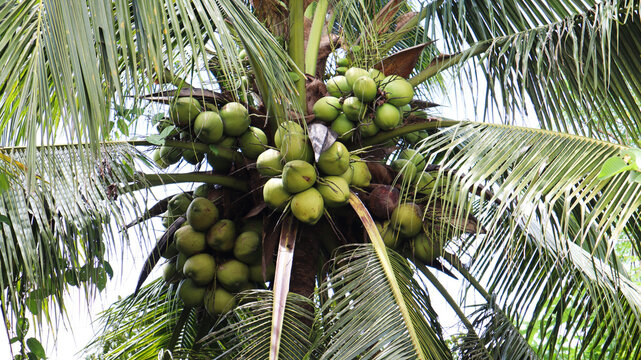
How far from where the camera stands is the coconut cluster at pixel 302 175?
2836 mm

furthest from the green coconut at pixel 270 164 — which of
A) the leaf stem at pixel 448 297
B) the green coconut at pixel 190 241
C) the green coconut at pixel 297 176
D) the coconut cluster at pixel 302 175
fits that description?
the leaf stem at pixel 448 297

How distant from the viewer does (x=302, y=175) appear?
9.27ft

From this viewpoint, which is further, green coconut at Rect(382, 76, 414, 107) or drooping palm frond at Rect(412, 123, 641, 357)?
green coconut at Rect(382, 76, 414, 107)

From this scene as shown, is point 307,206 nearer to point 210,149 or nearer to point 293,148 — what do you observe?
point 293,148

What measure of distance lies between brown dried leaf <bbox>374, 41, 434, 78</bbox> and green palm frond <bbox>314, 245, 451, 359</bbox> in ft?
3.09

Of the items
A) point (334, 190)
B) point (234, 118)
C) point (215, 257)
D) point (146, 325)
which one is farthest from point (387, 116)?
point (146, 325)

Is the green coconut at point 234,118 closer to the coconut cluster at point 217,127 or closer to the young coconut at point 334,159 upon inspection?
the coconut cluster at point 217,127

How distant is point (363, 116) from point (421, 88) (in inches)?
91.9

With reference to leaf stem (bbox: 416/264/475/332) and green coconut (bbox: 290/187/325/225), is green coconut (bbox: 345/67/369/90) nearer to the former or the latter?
green coconut (bbox: 290/187/325/225)

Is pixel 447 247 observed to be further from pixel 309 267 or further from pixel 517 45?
pixel 517 45

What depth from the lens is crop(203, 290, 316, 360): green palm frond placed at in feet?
8.71

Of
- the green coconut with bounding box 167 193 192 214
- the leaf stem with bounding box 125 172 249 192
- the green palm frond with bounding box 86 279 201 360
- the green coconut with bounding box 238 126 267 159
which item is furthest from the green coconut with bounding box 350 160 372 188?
the green palm frond with bounding box 86 279 201 360

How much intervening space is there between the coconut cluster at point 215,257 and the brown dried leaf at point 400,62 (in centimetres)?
95

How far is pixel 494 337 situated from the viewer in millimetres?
3303
